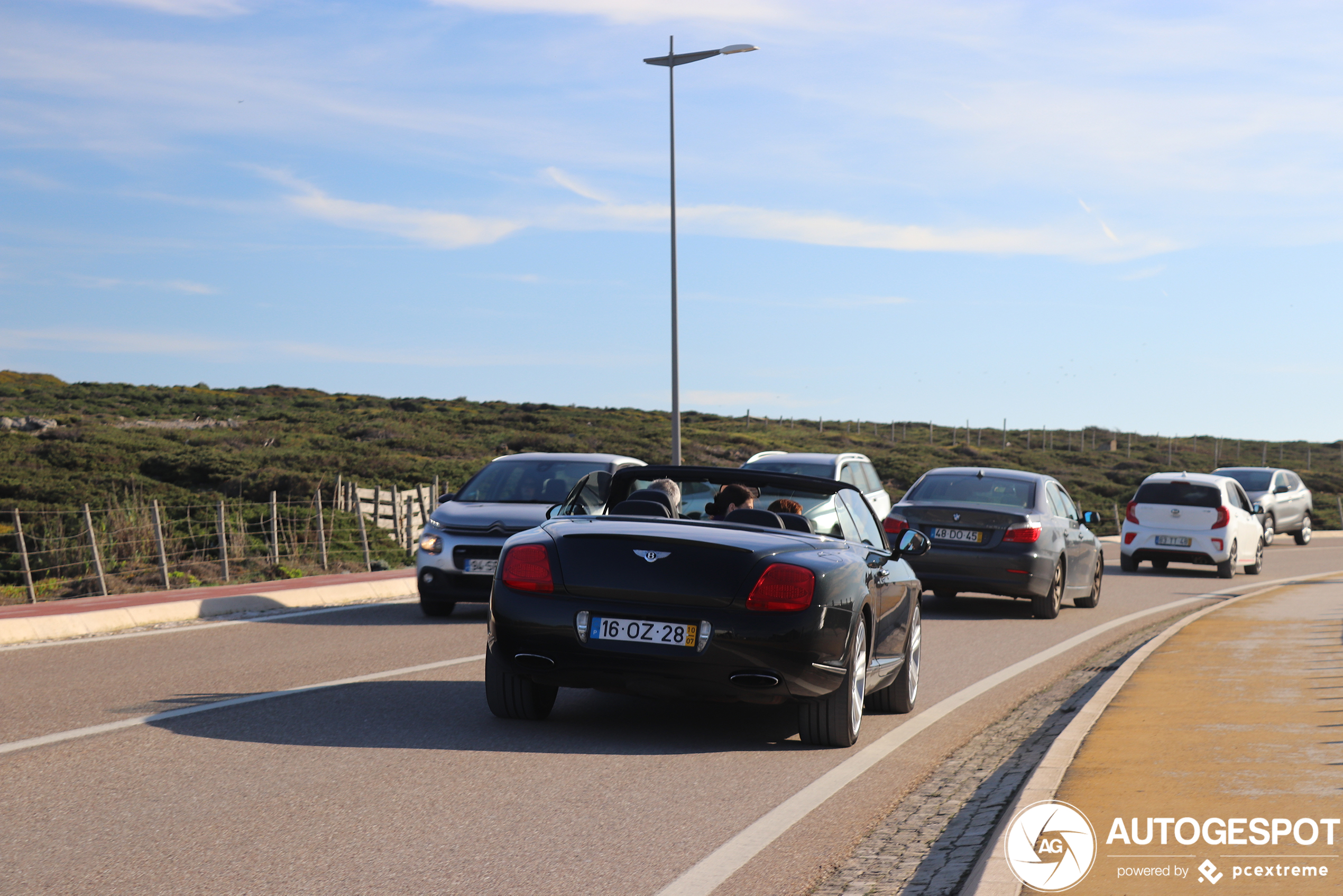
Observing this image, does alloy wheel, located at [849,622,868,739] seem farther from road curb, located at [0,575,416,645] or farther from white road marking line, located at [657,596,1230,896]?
road curb, located at [0,575,416,645]

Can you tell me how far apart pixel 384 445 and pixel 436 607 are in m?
46.7

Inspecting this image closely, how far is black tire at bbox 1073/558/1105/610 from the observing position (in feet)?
54.3

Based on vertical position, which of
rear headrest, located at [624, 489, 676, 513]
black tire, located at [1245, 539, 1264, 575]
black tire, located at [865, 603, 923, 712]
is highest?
rear headrest, located at [624, 489, 676, 513]

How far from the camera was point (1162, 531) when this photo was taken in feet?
74.0

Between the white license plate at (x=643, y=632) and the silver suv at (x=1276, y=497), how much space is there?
91.8 ft

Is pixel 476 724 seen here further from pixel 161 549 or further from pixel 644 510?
pixel 161 549

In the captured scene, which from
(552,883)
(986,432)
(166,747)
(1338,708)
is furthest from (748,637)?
(986,432)

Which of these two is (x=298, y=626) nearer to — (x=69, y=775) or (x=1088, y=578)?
(x=69, y=775)

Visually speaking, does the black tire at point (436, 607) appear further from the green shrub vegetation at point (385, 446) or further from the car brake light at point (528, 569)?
the green shrub vegetation at point (385, 446)

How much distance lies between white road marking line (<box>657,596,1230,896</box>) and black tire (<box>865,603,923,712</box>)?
0.13 m

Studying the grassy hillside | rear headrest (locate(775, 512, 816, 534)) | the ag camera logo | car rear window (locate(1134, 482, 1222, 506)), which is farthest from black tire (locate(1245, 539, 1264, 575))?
the grassy hillside

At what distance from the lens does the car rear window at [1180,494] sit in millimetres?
22172

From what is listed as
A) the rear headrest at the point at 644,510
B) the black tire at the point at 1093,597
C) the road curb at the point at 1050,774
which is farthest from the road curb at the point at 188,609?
the black tire at the point at 1093,597

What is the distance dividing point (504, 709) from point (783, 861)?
9.43ft
